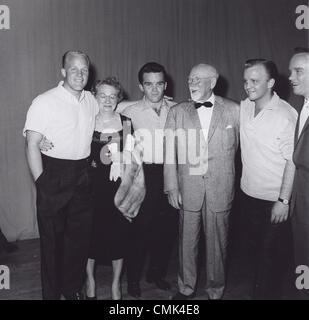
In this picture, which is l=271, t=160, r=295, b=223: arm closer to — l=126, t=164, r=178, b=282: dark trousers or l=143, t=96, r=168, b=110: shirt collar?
l=126, t=164, r=178, b=282: dark trousers

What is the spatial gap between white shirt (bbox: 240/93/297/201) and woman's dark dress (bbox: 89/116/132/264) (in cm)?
83

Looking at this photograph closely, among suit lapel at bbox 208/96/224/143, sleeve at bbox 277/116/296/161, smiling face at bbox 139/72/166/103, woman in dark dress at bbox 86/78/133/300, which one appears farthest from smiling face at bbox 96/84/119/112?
sleeve at bbox 277/116/296/161

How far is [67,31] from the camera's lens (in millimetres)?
4176

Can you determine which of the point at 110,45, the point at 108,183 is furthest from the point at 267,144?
the point at 110,45

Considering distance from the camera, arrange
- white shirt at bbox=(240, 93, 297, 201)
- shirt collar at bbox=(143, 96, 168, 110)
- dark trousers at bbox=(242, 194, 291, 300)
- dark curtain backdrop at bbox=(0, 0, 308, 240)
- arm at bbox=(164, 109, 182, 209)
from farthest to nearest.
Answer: dark curtain backdrop at bbox=(0, 0, 308, 240) → shirt collar at bbox=(143, 96, 168, 110) → arm at bbox=(164, 109, 182, 209) → dark trousers at bbox=(242, 194, 291, 300) → white shirt at bbox=(240, 93, 297, 201)

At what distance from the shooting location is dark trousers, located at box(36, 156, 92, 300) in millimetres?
2531

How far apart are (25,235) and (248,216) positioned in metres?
2.61

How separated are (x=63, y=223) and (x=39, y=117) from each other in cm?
70

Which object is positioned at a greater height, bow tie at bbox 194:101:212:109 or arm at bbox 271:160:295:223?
bow tie at bbox 194:101:212:109

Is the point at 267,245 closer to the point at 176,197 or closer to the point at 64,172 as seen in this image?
the point at 176,197

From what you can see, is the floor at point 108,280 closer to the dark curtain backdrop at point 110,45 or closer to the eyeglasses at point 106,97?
the dark curtain backdrop at point 110,45

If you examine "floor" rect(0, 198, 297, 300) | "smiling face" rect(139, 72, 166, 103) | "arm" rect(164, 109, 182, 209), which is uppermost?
"smiling face" rect(139, 72, 166, 103)

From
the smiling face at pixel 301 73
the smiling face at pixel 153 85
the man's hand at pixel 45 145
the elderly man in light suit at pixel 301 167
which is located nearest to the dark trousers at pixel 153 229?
the smiling face at pixel 153 85

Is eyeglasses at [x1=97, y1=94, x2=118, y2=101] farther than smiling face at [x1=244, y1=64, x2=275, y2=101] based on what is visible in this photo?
Yes
